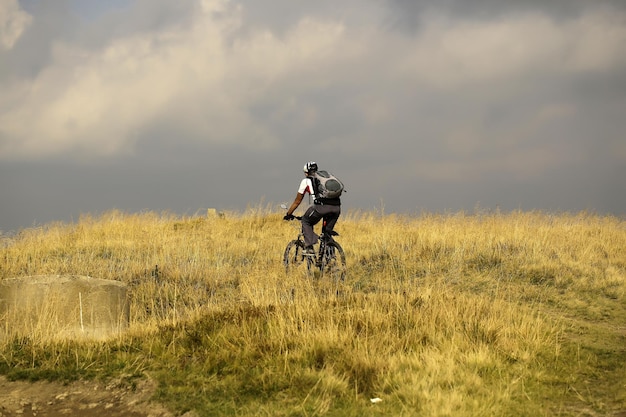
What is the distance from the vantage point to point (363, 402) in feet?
20.4

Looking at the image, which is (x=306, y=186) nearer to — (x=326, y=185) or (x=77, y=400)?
(x=326, y=185)

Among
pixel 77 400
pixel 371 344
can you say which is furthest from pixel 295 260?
pixel 77 400

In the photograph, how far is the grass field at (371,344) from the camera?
6.37m

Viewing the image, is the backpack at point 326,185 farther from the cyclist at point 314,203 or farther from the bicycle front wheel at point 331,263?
the bicycle front wheel at point 331,263

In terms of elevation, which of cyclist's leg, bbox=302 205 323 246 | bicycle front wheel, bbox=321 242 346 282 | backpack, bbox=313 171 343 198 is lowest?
bicycle front wheel, bbox=321 242 346 282

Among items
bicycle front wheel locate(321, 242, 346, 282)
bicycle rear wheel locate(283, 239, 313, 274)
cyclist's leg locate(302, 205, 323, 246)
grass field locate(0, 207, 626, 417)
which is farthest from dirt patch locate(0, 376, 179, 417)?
bicycle rear wheel locate(283, 239, 313, 274)

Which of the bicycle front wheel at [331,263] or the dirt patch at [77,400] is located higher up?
the bicycle front wheel at [331,263]

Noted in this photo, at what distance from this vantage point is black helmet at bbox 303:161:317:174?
11281 millimetres

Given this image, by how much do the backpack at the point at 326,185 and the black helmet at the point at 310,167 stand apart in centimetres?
8

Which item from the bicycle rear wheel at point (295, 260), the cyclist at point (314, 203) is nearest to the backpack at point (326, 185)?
the cyclist at point (314, 203)

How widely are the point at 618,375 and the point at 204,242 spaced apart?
42.7 feet

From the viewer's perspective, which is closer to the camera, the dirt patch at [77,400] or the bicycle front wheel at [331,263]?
the dirt patch at [77,400]

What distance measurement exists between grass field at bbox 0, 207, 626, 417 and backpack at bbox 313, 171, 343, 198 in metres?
1.61

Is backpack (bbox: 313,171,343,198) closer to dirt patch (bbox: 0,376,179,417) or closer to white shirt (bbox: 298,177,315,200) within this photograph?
white shirt (bbox: 298,177,315,200)
